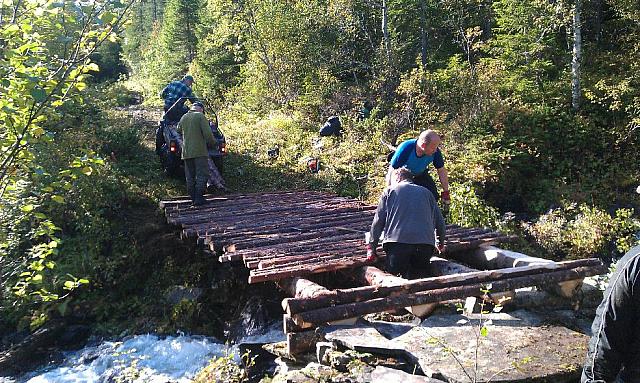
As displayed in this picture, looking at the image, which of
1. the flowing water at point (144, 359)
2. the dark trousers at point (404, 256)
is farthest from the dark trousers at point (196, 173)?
the dark trousers at point (404, 256)

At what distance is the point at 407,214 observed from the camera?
5477mm

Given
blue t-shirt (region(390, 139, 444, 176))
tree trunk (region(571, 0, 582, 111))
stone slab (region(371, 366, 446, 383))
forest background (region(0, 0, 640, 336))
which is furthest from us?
tree trunk (region(571, 0, 582, 111))

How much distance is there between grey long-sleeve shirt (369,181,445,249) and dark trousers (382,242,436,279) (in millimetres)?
82

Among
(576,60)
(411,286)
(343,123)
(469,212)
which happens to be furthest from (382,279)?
(576,60)

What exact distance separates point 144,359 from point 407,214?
3.95 meters

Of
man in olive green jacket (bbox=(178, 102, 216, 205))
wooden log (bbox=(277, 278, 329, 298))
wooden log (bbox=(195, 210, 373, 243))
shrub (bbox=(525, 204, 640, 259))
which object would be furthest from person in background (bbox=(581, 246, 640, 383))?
man in olive green jacket (bbox=(178, 102, 216, 205))

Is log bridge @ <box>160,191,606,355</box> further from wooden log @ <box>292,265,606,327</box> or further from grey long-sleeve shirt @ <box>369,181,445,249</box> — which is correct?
grey long-sleeve shirt @ <box>369,181,445,249</box>

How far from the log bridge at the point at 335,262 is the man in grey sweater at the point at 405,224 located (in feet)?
0.81

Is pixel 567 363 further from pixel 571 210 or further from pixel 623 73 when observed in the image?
pixel 623 73

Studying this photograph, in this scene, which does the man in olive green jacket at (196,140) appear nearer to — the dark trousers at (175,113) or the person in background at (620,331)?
the dark trousers at (175,113)

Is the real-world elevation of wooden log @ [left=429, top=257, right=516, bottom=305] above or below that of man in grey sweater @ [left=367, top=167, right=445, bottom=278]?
below

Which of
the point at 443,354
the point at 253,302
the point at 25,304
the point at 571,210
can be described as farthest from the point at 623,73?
the point at 25,304

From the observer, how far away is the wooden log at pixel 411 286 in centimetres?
443

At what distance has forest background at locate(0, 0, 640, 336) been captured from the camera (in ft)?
14.9
